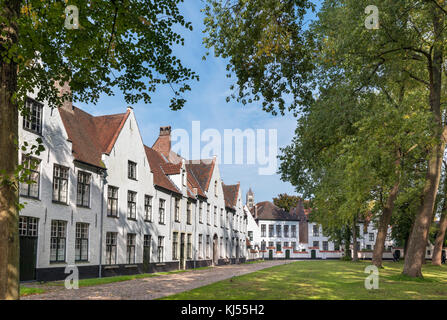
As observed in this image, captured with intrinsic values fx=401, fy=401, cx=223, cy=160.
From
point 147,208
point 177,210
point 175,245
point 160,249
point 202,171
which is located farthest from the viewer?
point 202,171

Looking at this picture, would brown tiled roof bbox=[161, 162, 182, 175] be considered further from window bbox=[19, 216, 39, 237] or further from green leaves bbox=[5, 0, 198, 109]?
green leaves bbox=[5, 0, 198, 109]

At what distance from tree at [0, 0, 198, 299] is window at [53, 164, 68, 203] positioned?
30.1 ft

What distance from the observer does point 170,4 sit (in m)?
12.3

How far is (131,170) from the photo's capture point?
29000mm

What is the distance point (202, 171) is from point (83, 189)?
2465cm

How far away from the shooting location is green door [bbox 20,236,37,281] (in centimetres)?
1858

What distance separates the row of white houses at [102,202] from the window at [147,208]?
76 mm

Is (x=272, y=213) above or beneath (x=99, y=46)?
beneath

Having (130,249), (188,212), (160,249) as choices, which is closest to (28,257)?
(130,249)

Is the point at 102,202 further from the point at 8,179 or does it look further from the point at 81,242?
the point at 8,179

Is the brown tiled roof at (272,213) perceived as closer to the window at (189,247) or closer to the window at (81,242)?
the window at (189,247)

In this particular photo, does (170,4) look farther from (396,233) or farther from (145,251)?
(396,233)

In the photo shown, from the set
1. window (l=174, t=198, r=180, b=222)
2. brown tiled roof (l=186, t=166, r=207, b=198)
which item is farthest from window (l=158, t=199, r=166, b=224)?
brown tiled roof (l=186, t=166, r=207, b=198)
